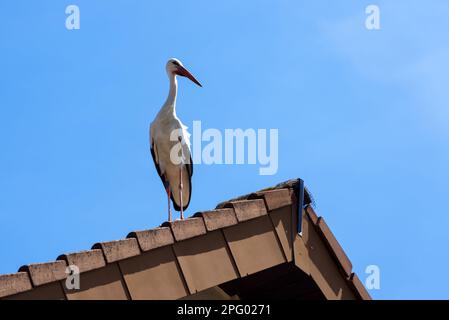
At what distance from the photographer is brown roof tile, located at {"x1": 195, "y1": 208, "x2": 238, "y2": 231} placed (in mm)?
7777

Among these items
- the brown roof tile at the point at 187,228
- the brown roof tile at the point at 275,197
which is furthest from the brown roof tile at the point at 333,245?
the brown roof tile at the point at 187,228

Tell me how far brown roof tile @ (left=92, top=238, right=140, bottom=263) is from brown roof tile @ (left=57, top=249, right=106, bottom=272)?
5 centimetres

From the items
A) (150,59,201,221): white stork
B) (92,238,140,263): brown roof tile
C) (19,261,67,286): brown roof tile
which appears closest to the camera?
(19,261,67,286): brown roof tile

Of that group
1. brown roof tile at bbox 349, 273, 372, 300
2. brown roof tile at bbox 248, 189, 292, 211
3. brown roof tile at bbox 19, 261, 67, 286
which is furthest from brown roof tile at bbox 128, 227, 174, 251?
brown roof tile at bbox 349, 273, 372, 300

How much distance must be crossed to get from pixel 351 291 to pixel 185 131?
4405mm

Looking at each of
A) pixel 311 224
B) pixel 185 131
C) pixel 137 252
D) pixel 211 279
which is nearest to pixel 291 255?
pixel 311 224

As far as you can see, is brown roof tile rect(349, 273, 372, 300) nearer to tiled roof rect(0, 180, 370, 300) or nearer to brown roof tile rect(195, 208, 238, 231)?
tiled roof rect(0, 180, 370, 300)

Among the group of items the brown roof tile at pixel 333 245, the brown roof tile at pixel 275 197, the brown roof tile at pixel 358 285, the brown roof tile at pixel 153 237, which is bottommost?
the brown roof tile at pixel 358 285

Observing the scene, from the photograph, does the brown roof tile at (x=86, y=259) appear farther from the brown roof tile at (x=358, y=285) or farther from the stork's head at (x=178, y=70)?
the stork's head at (x=178, y=70)

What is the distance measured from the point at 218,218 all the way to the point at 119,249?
112 cm

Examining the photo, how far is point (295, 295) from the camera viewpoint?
29.4ft

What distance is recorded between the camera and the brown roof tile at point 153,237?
715cm
